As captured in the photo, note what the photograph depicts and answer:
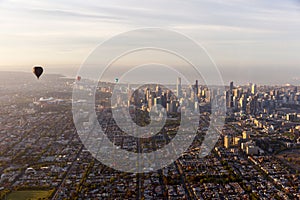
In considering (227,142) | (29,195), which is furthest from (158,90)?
(29,195)

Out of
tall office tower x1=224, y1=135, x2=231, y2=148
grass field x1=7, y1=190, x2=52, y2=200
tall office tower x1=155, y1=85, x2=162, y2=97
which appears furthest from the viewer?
tall office tower x1=155, y1=85, x2=162, y2=97

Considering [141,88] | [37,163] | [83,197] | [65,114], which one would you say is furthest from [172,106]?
[83,197]

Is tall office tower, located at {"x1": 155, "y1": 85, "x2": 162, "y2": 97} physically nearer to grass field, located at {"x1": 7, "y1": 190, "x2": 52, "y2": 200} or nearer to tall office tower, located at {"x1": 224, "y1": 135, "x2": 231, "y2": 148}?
tall office tower, located at {"x1": 224, "y1": 135, "x2": 231, "y2": 148}

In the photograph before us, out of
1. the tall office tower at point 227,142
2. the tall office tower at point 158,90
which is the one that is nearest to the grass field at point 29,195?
the tall office tower at point 227,142

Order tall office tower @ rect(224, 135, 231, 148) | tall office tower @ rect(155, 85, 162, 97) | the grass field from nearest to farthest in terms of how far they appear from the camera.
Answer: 1. the grass field
2. tall office tower @ rect(224, 135, 231, 148)
3. tall office tower @ rect(155, 85, 162, 97)

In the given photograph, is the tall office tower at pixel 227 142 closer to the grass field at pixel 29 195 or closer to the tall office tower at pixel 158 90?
the grass field at pixel 29 195

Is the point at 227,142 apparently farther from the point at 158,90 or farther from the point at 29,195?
the point at 158,90

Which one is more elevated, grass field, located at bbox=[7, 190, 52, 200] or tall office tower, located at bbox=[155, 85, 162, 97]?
tall office tower, located at bbox=[155, 85, 162, 97]

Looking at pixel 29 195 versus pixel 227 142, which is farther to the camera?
pixel 227 142

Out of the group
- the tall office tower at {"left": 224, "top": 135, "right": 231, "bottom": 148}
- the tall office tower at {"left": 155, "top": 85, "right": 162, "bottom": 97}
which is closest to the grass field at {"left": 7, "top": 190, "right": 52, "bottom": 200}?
the tall office tower at {"left": 224, "top": 135, "right": 231, "bottom": 148}
